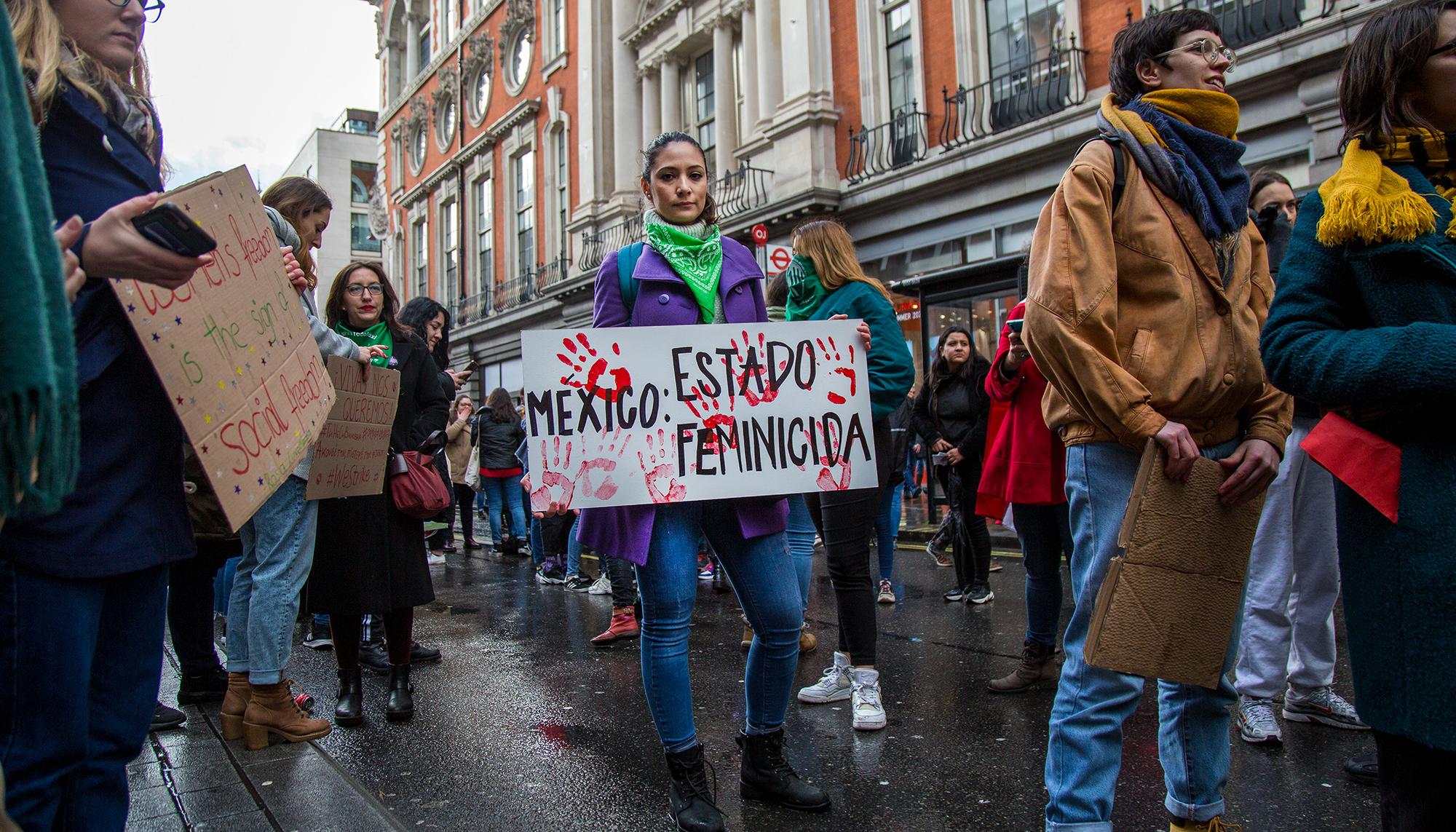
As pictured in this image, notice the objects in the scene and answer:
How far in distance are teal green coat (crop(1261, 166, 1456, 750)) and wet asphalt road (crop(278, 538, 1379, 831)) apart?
1.15 meters

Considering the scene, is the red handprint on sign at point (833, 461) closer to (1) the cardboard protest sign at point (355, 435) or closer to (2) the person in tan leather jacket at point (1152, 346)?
(2) the person in tan leather jacket at point (1152, 346)

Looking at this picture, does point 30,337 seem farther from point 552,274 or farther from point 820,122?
point 552,274

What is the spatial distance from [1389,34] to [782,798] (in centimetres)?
231

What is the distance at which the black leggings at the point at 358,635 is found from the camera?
3.89 metres

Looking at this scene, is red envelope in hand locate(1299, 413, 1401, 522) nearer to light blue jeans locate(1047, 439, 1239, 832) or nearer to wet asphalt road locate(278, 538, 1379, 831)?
light blue jeans locate(1047, 439, 1239, 832)

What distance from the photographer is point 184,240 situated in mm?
1434

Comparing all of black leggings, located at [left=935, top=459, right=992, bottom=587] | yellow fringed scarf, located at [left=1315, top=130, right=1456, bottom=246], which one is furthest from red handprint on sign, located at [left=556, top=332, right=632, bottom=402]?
black leggings, located at [left=935, top=459, right=992, bottom=587]


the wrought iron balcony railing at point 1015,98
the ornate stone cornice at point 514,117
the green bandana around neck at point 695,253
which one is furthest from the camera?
the ornate stone cornice at point 514,117

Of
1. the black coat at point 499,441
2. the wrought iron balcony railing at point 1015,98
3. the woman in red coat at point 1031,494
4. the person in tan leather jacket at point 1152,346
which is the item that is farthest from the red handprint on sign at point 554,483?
the wrought iron balcony railing at point 1015,98

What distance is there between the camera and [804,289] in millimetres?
3980

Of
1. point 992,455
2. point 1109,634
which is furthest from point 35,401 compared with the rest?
point 992,455

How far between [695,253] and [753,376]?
1.35ft

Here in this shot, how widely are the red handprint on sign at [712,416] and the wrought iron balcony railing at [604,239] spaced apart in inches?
693

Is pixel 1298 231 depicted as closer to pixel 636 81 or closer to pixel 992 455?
pixel 992 455
